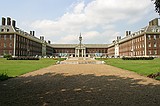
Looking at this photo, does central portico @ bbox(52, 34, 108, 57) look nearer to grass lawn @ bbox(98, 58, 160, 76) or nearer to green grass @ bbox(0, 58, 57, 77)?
grass lawn @ bbox(98, 58, 160, 76)

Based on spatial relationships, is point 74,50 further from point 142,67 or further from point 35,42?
point 142,67

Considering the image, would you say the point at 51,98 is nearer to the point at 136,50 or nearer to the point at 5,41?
the point at 5,41

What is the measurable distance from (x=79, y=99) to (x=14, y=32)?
207ft

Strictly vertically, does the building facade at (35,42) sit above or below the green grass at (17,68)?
above

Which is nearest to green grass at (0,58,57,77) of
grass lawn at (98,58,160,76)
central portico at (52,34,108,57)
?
grass lawn at (98,58,160,76)

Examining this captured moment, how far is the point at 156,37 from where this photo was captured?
2672 inches

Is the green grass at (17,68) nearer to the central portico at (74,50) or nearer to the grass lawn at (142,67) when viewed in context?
the grass lawn at (142,67)

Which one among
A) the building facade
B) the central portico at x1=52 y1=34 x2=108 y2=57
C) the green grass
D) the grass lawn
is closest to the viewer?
the green grass

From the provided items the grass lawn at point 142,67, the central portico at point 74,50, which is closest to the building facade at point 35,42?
the central portico at point 74,50

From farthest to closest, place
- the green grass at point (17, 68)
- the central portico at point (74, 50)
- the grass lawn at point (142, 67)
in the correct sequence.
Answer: the central portico at point (74, 50) < the grass lawn at point (142, 67) < the green grass at point (17, 68)

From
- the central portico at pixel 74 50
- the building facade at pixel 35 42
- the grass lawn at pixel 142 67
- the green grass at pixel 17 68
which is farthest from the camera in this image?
the central portico at pixel 74 50

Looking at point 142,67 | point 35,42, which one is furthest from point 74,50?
point 142,67

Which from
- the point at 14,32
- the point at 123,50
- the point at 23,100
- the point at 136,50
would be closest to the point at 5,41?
the point at 14,32

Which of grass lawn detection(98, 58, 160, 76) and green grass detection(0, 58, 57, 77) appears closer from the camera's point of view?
green grass detection(0, 58, 57, 77)
